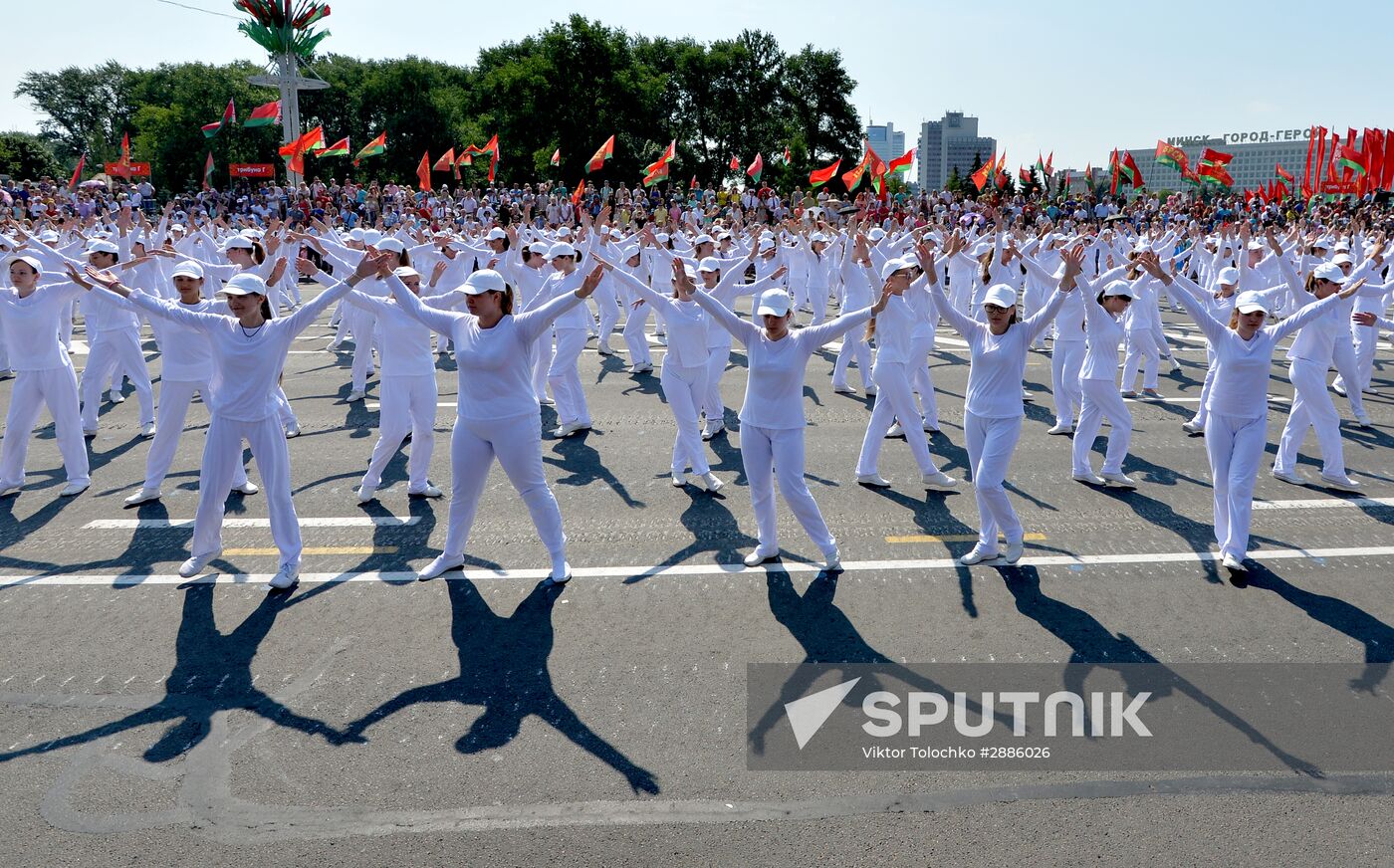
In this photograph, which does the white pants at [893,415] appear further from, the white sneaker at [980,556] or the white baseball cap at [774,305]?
the white baseball cap at [774,305]

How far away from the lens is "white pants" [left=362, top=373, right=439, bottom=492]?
25.8 ft

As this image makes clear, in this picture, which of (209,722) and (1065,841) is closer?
(1065,841)

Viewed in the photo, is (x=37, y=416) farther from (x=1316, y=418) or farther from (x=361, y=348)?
(x=1316, y=418)

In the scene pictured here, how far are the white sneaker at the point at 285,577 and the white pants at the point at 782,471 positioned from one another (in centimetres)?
312

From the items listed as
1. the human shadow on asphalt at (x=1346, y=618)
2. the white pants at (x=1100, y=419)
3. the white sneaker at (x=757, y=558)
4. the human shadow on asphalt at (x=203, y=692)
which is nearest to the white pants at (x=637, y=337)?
the white pants at (x=1100, y=419)

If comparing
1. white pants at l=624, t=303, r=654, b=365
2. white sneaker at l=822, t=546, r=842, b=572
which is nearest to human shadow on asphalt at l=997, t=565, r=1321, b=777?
white sneaker at l=822, t=546, r=842, b=572

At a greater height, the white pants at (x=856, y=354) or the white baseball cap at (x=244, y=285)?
the white baseball cap at (x=244, y=285)

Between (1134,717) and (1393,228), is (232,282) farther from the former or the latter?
(1393,228)

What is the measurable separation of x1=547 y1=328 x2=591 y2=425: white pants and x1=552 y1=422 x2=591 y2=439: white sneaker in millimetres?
34

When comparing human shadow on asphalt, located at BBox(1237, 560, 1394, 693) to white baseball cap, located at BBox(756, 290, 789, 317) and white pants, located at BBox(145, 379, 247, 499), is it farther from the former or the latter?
white pants, located at BBox(145, 379, 247, 499)

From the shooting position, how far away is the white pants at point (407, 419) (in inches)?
309

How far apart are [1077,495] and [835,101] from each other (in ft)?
204

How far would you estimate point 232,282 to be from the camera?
5.99m

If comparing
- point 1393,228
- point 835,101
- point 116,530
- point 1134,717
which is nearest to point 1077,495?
point 1134,717
